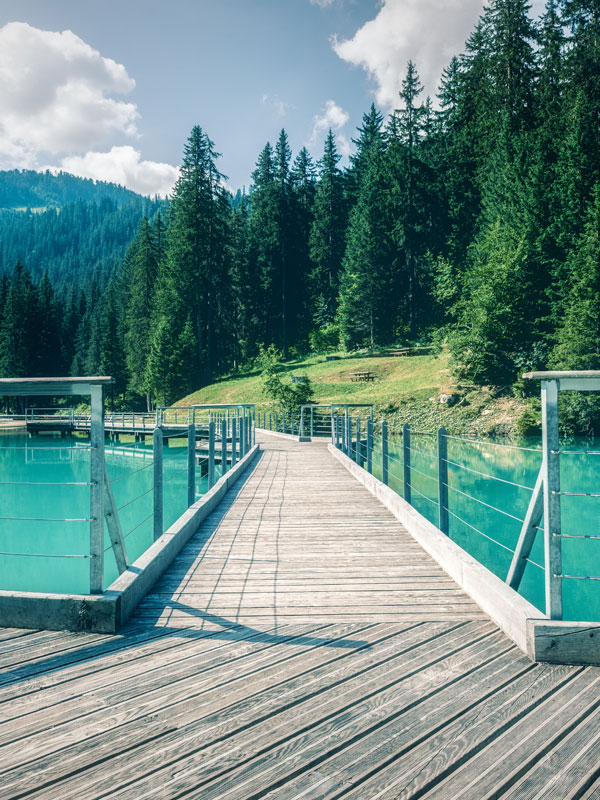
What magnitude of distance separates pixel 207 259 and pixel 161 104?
101ft

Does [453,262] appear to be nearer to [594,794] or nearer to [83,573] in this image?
[83,573]

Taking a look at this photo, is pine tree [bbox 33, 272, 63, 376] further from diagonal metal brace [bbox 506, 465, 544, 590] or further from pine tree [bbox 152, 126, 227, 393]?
diagonal metal brace [bbox 506, 465, 544, 590]

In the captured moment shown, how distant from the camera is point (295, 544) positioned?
5.02 metres

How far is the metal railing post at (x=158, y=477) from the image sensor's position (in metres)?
4.43

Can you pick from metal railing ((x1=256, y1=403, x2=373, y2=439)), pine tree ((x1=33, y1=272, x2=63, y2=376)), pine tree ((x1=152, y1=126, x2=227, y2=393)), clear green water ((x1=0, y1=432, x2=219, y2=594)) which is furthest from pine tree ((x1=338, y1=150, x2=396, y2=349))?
pine tree ((x1=33, y1=272, x2=63, y2=376))

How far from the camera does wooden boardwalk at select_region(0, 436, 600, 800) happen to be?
180cm

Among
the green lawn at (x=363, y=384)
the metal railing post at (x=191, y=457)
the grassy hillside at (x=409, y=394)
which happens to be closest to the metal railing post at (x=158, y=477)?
the metal railing post at (x=191, y=457)

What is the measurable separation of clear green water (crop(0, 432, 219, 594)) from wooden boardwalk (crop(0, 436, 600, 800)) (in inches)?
65.7

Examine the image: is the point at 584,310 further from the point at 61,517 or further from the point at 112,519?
the point at 112,519

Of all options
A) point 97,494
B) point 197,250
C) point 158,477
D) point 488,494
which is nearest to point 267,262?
point 197,250

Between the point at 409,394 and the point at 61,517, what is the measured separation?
1788cm

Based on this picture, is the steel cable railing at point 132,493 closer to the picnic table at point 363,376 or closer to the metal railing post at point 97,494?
the metal railing post at point 97,494

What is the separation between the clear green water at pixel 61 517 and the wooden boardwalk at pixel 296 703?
5.48 feet

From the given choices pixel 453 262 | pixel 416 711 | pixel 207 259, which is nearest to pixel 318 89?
pixel 416 711
